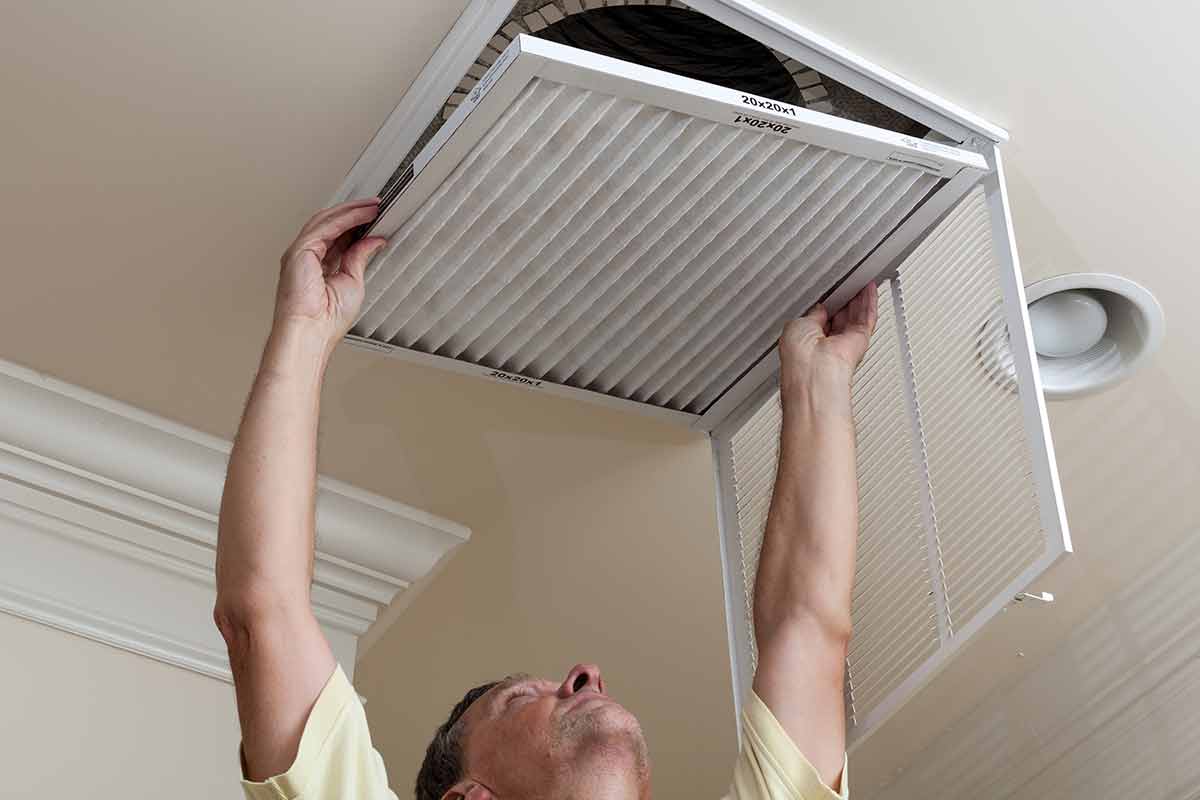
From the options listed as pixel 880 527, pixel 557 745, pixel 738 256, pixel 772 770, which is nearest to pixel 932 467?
pixel 880 527

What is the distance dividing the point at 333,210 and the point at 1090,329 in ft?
2.75

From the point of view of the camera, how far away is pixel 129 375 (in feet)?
6.02

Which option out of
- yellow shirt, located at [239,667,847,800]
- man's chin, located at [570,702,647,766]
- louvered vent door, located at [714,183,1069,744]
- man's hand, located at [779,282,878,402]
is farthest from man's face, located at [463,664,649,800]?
man's hand, located at [779,282,878,402]

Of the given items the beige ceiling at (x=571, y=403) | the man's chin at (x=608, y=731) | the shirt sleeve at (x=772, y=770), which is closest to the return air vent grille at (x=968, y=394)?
the beige ceiling at (x=571, y=403)

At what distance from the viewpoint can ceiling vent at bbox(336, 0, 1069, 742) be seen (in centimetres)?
136

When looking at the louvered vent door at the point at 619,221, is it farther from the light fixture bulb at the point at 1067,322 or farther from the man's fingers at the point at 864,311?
the light fixture bulb at the point at 1067,322

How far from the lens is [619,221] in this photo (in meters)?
1.45

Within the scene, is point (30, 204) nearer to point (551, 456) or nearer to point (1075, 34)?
point (551, 456)

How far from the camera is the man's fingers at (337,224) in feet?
4.76

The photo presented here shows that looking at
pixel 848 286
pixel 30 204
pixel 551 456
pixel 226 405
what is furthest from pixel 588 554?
A: pixel 30 204

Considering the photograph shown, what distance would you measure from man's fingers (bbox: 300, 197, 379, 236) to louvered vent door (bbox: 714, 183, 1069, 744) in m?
0.48

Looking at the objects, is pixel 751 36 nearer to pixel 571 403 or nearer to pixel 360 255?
pixel 360 255

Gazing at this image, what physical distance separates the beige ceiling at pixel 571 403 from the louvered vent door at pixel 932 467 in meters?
0.13

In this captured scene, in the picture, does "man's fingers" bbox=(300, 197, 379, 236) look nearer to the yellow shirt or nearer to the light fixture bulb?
the yellow shirt
